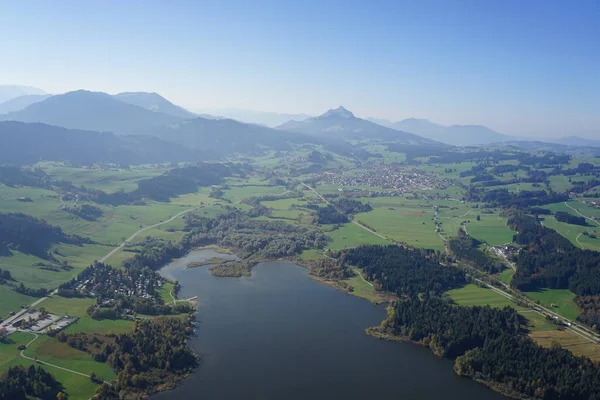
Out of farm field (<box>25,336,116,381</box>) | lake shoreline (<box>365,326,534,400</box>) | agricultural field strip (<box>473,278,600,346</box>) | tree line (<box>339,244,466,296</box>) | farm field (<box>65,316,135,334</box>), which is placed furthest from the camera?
tree line (<box>339,244,466,296</box>)

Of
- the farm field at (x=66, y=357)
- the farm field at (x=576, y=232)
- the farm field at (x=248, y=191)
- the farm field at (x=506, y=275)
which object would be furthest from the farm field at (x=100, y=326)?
the farm field at (x=248, y=191)

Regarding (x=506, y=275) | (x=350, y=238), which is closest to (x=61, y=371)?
(x=350, y=238)

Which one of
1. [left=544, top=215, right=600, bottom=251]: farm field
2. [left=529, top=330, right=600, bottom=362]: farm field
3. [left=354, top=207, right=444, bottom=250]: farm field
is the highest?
[left=544, top=215, right=600, bottom=251]: farm field

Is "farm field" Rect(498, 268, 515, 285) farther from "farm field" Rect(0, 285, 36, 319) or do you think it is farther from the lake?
"farm field" Rect(0, 285, 36, 319)

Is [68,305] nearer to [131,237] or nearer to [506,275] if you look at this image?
[131,237]

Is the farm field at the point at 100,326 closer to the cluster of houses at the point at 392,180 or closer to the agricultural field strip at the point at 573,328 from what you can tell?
the agricultural field strip at the point at 573,328

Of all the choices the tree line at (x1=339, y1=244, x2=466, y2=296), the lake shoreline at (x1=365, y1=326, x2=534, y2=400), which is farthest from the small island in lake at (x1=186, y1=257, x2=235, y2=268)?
the lake shoreline at (x1=365, y1=326, x2=534, y2=400)

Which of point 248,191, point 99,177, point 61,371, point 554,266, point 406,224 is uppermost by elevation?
point 99,177

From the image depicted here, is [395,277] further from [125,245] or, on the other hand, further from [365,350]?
[125,245]

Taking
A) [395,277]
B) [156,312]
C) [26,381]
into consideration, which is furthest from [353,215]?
[26,381]
